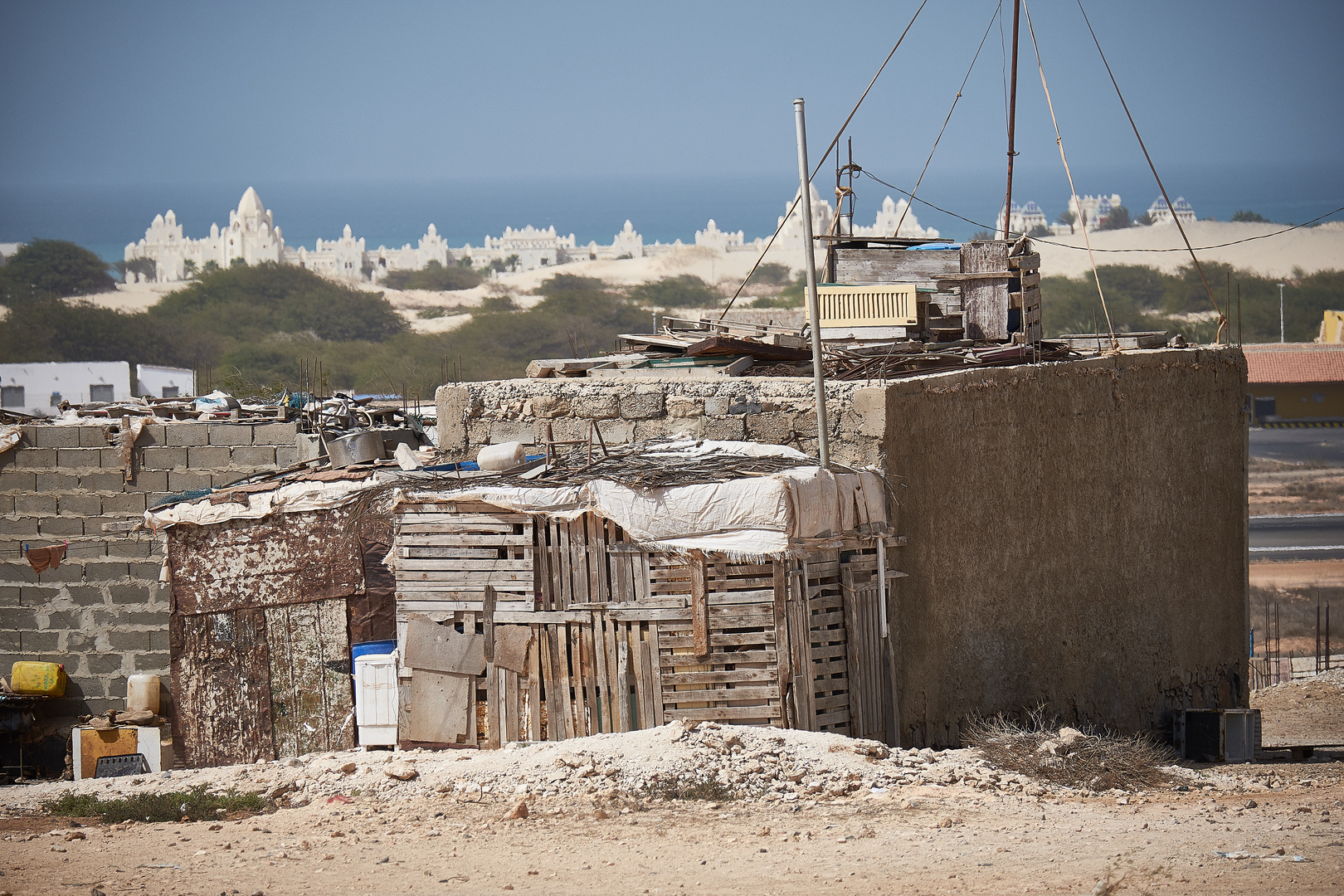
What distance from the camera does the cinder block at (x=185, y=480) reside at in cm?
1291

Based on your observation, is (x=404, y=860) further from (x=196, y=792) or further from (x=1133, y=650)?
(x=1133, y=650)

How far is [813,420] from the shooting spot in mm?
9922

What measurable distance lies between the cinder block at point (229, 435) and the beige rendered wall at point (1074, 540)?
641cm

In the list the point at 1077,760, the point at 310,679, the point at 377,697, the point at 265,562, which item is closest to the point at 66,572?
the point at 265,562

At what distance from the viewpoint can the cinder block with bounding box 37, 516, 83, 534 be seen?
12875 mm

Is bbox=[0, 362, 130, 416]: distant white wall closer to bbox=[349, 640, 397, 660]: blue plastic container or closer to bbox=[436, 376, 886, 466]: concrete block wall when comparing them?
bbox=[436, 376, 886, 466]: concrete block wall

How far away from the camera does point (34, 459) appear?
13.0 metres

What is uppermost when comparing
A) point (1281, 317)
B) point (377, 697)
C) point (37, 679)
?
point (1281, 317)

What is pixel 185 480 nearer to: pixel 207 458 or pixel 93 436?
pixel 207 458

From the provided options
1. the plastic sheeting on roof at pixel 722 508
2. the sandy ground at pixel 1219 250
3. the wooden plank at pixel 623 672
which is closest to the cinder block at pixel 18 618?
the plastic sheeting on roof at pixel 722 508

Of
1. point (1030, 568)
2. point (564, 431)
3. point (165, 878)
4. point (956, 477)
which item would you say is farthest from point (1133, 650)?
point (165, 878)

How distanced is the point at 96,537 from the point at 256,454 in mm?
1602

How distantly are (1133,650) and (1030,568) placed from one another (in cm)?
160

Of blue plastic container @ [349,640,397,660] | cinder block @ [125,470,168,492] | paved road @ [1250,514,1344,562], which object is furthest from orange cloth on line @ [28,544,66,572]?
paved road @ [1250,514,1344,562]
